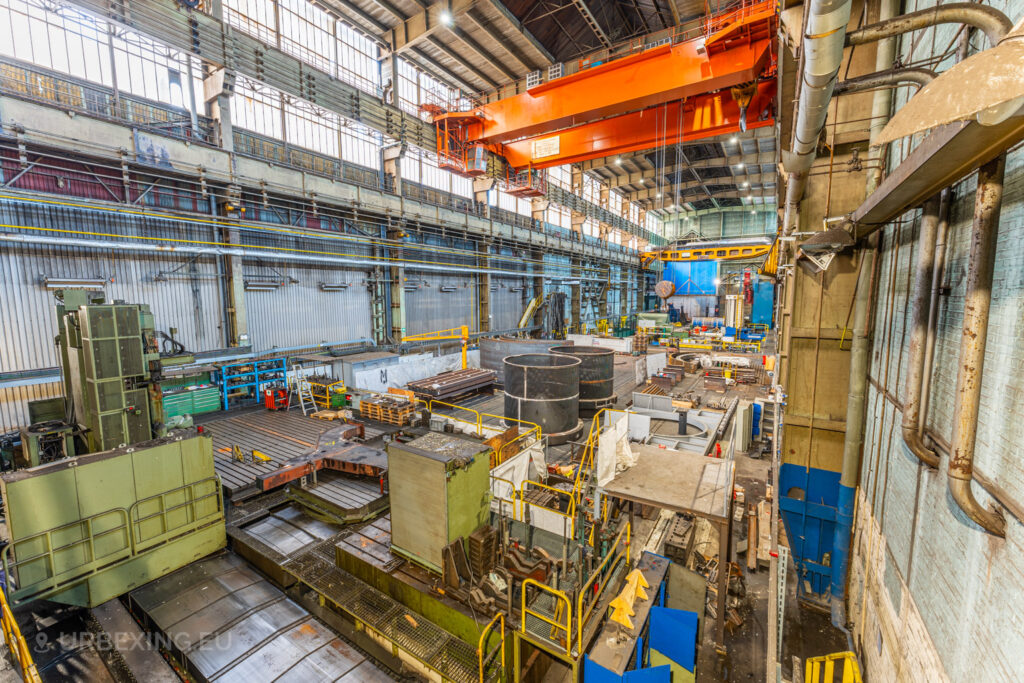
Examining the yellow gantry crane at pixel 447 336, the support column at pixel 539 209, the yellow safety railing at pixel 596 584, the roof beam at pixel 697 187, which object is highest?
the roof beam at pixel 697 187

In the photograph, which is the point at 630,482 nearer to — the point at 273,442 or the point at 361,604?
the point at 361,604

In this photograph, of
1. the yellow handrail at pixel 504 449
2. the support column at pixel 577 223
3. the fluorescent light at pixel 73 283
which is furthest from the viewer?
the support column at pixel 577 223

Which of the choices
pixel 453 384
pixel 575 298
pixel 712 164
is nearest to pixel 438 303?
pixel 453 384

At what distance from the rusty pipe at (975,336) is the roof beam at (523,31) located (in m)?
16.8

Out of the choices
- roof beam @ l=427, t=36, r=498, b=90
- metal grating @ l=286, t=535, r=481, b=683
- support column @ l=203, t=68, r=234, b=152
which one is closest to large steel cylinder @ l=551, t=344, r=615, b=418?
metal grating @ l=286, t=535, r=481, b=683

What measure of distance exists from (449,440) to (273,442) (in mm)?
5904

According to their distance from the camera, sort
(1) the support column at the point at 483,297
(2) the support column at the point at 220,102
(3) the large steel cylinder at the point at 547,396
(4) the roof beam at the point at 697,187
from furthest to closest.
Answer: (4) the roof beam at the point at 697,187, (1) the support column at the point at 483,297, (2) the support column at the point at 220,102, (3) the large steel cylinder at the point at 547,396

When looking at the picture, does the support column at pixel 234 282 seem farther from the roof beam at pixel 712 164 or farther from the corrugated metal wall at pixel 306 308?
the roof beam at pixel 712 164

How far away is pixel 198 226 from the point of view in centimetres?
1183

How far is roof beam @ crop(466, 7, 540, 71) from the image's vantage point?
14.9m

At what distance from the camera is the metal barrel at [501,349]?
54.3ft

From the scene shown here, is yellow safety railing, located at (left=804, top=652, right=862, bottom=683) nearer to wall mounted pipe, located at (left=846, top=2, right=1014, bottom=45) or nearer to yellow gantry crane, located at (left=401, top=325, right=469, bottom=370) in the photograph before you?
wall mounted pipe, located at (left=846, top=2, right=1014, bottom=45)

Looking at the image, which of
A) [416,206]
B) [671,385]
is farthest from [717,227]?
[416,206]

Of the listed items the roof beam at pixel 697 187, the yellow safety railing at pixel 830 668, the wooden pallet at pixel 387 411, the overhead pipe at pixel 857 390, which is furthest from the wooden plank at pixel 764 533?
the roof beam at pixel 697 187
